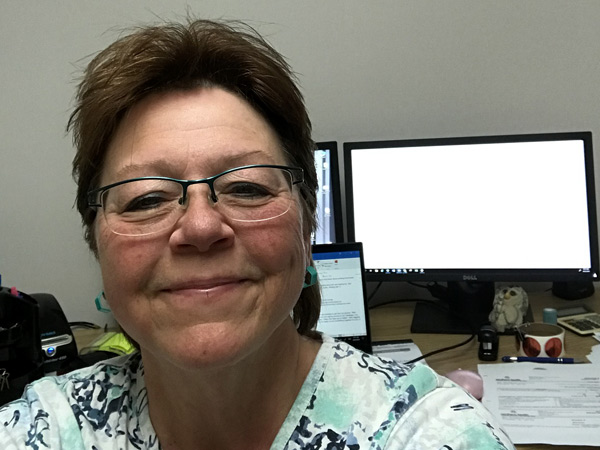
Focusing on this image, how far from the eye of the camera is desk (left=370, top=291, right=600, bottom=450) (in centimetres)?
143

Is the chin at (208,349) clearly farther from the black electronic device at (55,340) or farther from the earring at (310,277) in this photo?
the black electronic device at (55,340)

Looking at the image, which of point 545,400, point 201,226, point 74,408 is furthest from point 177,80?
point 545,400

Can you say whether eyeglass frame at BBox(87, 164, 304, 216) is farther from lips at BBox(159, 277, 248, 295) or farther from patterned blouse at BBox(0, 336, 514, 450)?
patterned blouse at BBox(0, 336, 514, 450)

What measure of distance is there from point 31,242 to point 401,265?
1137mm

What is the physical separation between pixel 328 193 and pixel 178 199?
39.2 inches

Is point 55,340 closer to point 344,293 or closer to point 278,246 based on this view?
point 344,293

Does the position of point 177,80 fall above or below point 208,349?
above

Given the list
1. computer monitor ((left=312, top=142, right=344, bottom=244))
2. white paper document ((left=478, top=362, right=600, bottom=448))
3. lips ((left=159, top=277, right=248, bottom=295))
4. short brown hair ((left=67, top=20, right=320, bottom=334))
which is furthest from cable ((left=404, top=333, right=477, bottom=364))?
lips ((left=159, top=277, right=248, bottom=295))

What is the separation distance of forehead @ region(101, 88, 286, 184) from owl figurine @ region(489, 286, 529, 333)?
1.00m

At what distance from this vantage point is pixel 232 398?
0.81 m

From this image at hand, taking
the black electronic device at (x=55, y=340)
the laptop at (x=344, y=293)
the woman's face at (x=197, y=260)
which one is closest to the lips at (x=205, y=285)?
the woman's face at (x=197, y=260)

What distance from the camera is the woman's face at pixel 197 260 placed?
707 mm

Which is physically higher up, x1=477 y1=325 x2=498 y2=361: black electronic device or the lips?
the lips

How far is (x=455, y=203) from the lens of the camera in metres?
1.61
